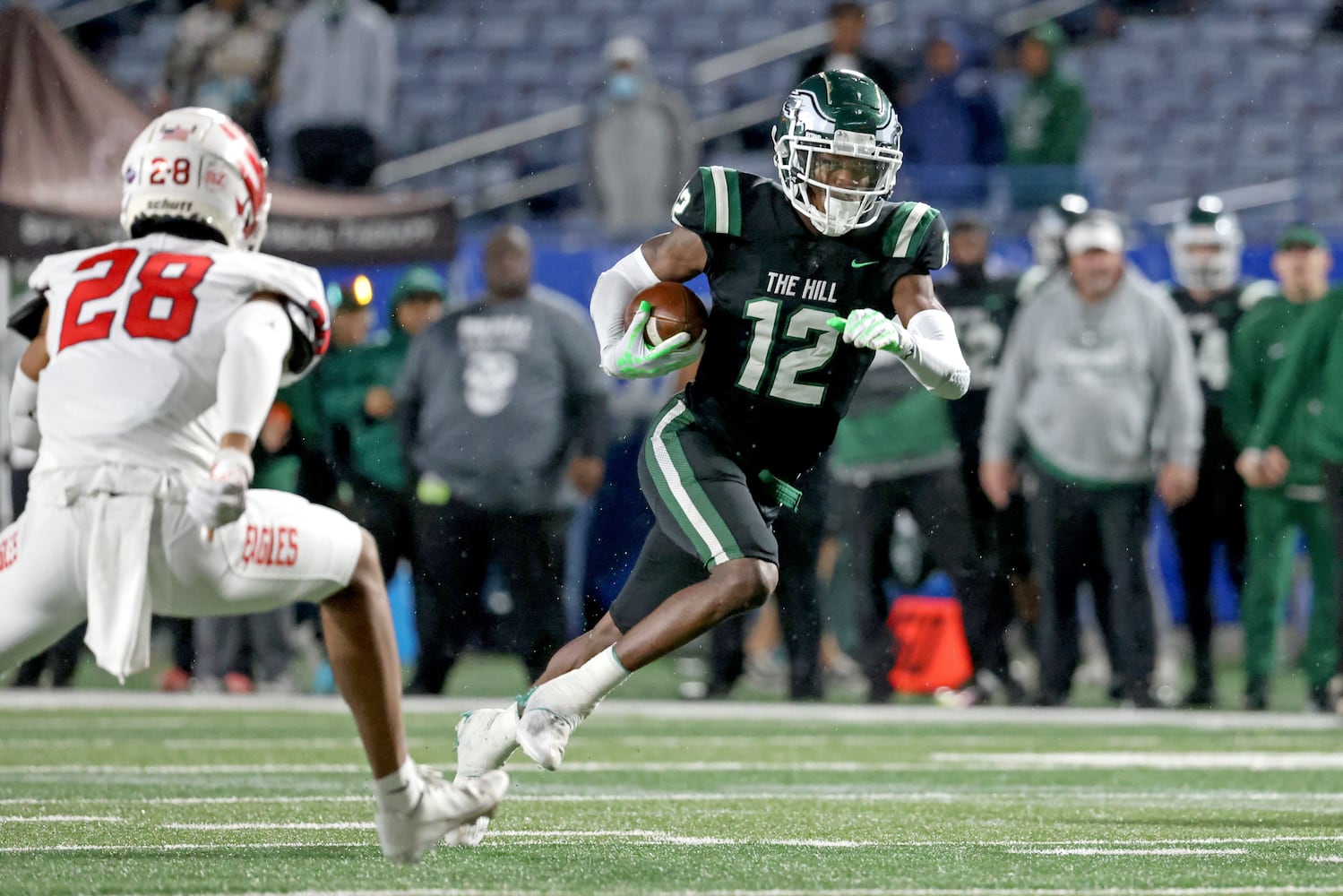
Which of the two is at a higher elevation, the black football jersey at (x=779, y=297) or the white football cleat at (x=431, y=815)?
the black football jersey at (x=779, y=297)

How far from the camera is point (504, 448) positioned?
28.3ft

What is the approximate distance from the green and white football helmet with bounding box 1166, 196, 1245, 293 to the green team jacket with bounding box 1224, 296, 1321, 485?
0.30 m

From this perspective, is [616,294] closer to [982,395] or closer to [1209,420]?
[982,395]

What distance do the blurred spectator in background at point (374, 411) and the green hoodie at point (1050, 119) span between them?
3998 millimetres

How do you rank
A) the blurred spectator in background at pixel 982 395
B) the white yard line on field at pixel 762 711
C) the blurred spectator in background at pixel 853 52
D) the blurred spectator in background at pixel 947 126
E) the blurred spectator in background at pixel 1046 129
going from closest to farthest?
the white yard line on field at pixel 762 711 < the blurred spectator in background at pixel 982 395 < the blurred spectator in background at pixel 853 52 < the blurred spectator in background at pixel 1046 129 < the blurred spectator in background at pixel 947 126

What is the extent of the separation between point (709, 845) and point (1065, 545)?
4338mm

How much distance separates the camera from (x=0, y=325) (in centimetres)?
938

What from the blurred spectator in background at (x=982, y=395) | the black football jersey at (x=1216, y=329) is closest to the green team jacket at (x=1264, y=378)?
the black football jersey at (x=1216, y=329)

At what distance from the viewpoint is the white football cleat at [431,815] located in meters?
3.69

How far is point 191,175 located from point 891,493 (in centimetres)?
514

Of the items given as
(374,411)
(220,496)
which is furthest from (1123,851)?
(374,411)

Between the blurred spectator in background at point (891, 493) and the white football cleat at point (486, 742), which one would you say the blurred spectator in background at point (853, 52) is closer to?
the blurred spectator in background at point (891, 493)

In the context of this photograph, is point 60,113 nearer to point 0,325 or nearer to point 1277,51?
point 0,325

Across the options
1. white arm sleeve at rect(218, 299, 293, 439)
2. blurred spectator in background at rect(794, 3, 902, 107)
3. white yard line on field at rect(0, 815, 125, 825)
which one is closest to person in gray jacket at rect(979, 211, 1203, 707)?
blurred spectator in background at rect(794, 3, 902, 107)
